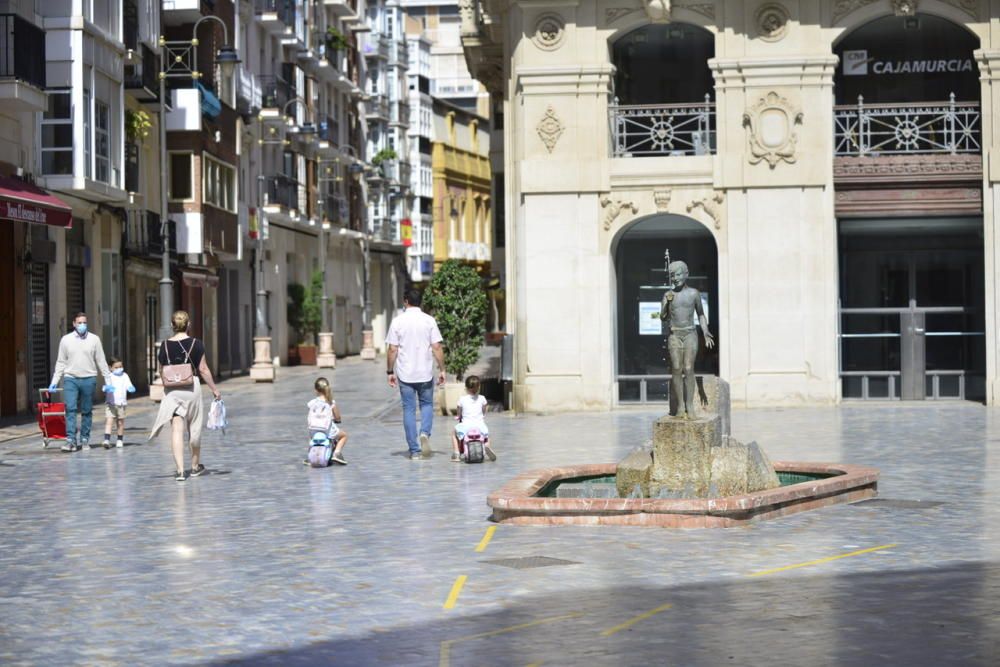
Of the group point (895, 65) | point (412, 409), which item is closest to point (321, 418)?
point (412, 409)

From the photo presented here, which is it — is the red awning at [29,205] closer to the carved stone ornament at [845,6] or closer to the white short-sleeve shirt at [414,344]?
the white short-sleeve shirt at [414,344]

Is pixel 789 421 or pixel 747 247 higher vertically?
pixel 747 247

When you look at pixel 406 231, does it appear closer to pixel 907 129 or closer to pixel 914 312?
pixel 914 312

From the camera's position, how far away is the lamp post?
37.4 meters

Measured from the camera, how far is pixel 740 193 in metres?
28.9

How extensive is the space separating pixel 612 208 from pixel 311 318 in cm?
3420

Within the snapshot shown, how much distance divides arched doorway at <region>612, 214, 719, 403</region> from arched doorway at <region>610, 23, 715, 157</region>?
131 centimetres

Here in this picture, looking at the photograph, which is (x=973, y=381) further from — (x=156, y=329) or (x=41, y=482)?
(x=156, y=329)

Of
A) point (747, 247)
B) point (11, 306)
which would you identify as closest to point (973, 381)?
point (747, 247)

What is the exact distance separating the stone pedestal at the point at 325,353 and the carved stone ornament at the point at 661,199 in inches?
1188

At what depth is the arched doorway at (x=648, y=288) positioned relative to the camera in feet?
97.3

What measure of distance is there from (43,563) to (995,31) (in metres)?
21.1

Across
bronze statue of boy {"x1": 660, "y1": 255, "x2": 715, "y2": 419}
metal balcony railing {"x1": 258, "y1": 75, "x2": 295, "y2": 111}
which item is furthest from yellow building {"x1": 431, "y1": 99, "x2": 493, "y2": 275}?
bronze statue of boy {"x1": 660, "y1": 255, "x2": 715, "y2": 419}

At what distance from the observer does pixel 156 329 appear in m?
45.4
